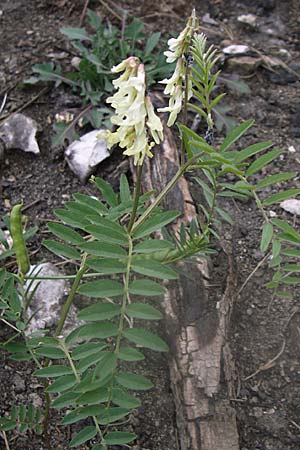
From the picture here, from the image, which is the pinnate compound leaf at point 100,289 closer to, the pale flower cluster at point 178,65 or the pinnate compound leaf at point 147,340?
the pinnate compound leaf at point 147,340

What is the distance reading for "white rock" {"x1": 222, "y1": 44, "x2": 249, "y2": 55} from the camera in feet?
8.97

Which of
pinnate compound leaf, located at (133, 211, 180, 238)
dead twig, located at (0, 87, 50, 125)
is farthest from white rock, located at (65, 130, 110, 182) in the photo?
pinnate compound leaf, located at (133, 211, 180, 238)

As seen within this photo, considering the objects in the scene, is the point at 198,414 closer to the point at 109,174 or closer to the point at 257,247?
the point at 257,247

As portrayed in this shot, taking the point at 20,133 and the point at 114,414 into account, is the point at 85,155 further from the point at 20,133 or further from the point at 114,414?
the point at 114,414

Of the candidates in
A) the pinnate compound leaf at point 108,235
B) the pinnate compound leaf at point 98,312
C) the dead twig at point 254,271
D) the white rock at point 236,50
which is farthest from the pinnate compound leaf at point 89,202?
the white rock at point 236,50

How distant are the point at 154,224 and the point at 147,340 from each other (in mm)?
263

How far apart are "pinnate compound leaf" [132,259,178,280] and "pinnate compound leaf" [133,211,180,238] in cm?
10

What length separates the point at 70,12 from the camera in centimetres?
291

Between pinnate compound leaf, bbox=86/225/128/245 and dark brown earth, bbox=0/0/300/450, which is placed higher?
pinnate compound leaf, bbox=86/225/128/245

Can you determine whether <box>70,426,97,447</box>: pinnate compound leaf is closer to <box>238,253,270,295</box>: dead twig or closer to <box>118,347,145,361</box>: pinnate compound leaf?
<box>118,347,145,361</box>: pinnate compound leaf

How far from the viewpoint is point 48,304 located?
6.28 feet

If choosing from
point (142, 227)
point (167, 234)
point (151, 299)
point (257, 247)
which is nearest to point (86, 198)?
point (142, 227)

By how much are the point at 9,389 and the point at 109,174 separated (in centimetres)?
85

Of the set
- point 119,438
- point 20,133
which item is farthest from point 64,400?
point 20,133
